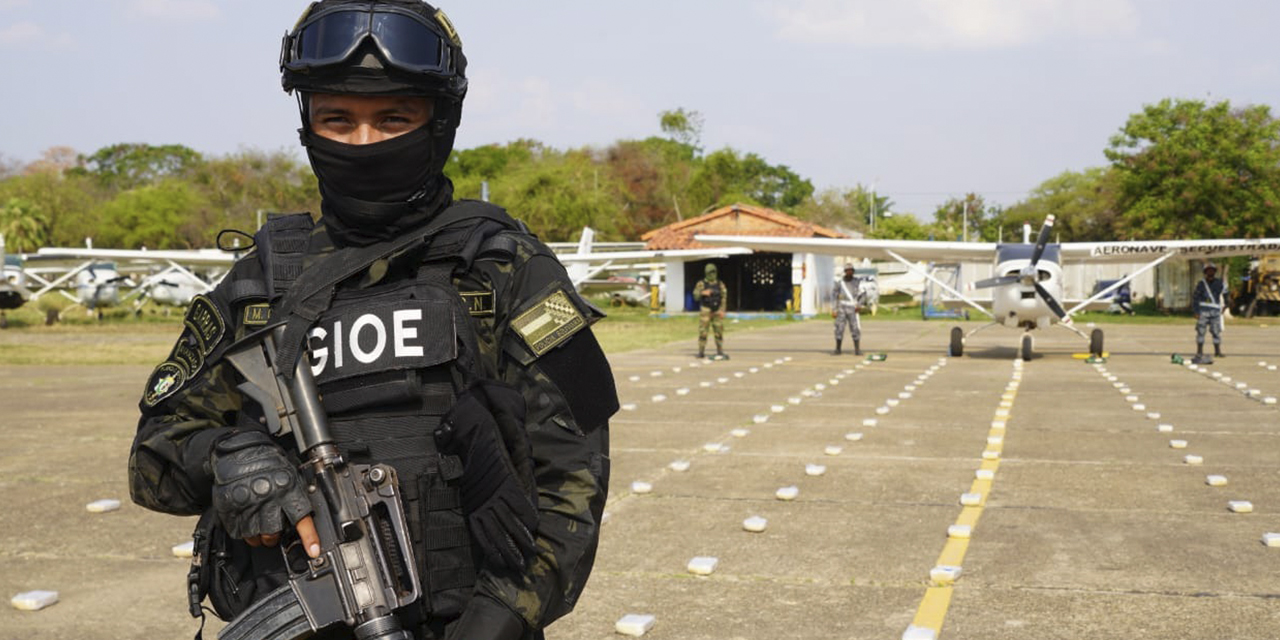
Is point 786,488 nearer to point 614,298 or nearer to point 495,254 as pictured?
point 495,254

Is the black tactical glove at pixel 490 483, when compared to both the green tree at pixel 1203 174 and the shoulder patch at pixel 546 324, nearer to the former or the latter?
the shoulder patch at pixel 546 324

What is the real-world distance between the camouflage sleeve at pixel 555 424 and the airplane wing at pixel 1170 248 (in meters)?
22.3

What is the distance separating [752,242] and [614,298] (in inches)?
1118

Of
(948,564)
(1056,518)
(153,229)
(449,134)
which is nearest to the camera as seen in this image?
(449,134)

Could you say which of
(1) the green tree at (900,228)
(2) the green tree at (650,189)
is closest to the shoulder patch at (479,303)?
(2) the green tree at (650,189)

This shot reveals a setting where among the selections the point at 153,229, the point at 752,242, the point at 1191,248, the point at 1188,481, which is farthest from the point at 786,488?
the point at 153,229

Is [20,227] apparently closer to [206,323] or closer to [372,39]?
[206,323]

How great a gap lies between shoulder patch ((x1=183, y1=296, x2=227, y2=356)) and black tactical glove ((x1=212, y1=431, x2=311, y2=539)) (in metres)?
0.31

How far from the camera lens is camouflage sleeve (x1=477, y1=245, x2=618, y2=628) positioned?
204 centimetres

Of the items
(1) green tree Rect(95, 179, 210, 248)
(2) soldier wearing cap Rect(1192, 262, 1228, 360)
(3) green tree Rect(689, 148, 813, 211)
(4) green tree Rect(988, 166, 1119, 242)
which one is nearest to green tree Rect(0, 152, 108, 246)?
(1) green tree Rect(95, 179, 210, 248)

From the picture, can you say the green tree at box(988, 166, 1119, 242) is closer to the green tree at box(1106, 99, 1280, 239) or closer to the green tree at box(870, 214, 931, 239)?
the green tree at box(870, 214, 931, 239)

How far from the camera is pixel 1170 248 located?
23.0 meters

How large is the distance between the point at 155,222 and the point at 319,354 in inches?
2892

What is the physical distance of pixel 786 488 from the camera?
7.81 m
